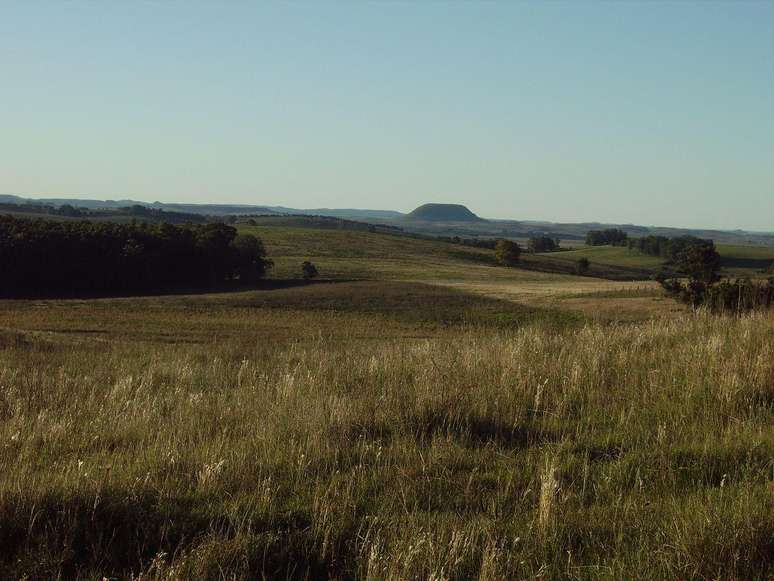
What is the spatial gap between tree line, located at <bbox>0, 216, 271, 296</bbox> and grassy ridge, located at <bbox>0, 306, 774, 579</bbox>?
257 ft

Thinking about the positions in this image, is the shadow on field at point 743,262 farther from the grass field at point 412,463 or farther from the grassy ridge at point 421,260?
the grass field at point 412,463

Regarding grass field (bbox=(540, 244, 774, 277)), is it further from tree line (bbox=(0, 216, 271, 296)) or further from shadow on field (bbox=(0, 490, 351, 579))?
shadow on field (bbox=(0, 490, 351, 579))

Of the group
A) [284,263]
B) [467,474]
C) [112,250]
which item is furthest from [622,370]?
[284,263]

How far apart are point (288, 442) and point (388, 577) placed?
6.93ft

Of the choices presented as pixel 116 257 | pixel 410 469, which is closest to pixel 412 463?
pixel 410 469

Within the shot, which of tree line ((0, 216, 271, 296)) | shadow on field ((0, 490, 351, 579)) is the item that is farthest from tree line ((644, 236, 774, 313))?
tree line ((0, 216, 271, 296))

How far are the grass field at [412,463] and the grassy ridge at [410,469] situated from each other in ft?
0.06

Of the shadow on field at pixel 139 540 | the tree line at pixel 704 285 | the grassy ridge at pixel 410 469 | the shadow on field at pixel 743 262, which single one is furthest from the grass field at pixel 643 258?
the shadow on field at pixel 139 540

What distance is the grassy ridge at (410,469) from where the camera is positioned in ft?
11.9

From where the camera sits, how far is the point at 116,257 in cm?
8356

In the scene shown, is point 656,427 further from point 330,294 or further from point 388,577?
point 330,294

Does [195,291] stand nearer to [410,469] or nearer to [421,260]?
[421,260]

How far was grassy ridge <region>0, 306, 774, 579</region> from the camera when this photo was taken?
11.9ft

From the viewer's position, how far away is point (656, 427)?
575 centimetres
